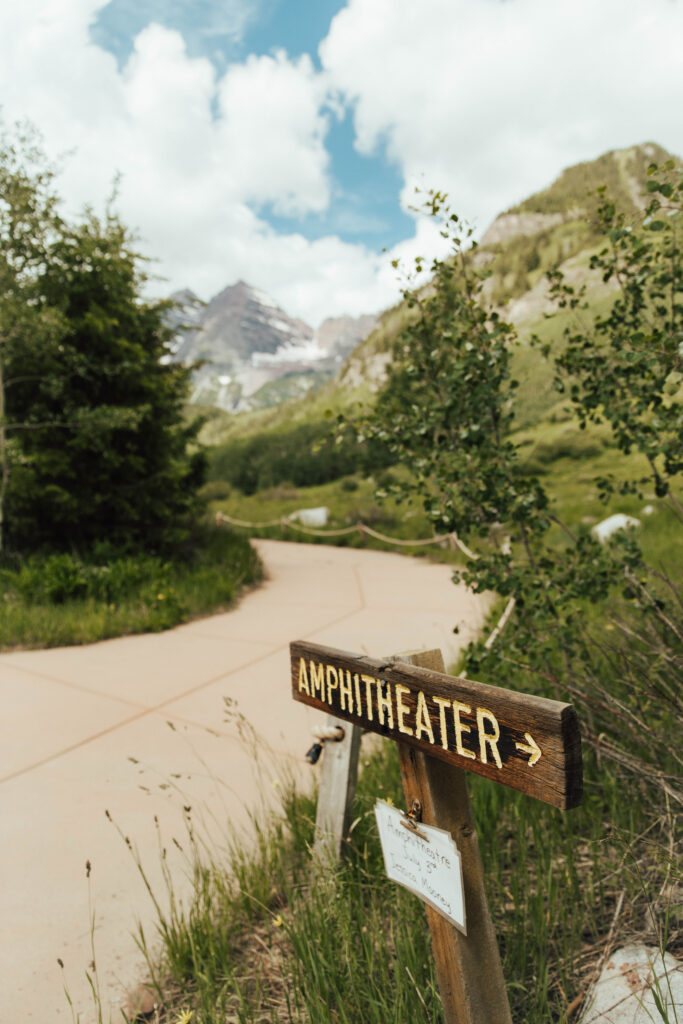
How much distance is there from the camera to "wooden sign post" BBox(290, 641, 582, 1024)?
1.15m

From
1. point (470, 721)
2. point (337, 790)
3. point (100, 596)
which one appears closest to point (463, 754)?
point (470, 721)

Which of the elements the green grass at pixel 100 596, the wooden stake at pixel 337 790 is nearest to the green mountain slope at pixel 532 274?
the wooden stake at pixel 337 790

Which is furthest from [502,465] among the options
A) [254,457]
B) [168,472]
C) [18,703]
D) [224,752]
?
[254,457]

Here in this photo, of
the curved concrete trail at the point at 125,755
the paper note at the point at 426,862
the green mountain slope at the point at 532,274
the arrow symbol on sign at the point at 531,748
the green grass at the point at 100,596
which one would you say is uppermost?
the green mountain slope at the point at 532,274

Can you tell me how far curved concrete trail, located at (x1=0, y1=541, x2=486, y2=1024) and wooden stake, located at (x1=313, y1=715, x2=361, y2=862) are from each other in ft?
1.18

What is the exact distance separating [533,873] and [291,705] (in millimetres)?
2407

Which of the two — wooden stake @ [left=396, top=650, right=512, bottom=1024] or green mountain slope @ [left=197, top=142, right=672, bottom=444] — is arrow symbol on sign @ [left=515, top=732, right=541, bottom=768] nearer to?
wooden stake @ [left=396, top=650, right=512, bottom=1024]

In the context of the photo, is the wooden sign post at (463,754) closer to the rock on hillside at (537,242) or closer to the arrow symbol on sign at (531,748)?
the arrow symbol on sign at (531,748)

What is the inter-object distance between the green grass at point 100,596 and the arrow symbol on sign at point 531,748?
5.75m

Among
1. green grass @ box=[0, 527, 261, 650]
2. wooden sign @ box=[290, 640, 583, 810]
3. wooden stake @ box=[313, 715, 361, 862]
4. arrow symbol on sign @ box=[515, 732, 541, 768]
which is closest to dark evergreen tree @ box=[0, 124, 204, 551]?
green grass @ box=[0, 527, 261, 650]

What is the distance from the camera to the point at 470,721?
50.4 inches

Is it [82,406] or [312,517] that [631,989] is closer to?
[82,406]

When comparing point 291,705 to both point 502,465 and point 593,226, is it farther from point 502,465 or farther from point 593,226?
point 593,226

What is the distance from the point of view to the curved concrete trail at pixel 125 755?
2.27 m
